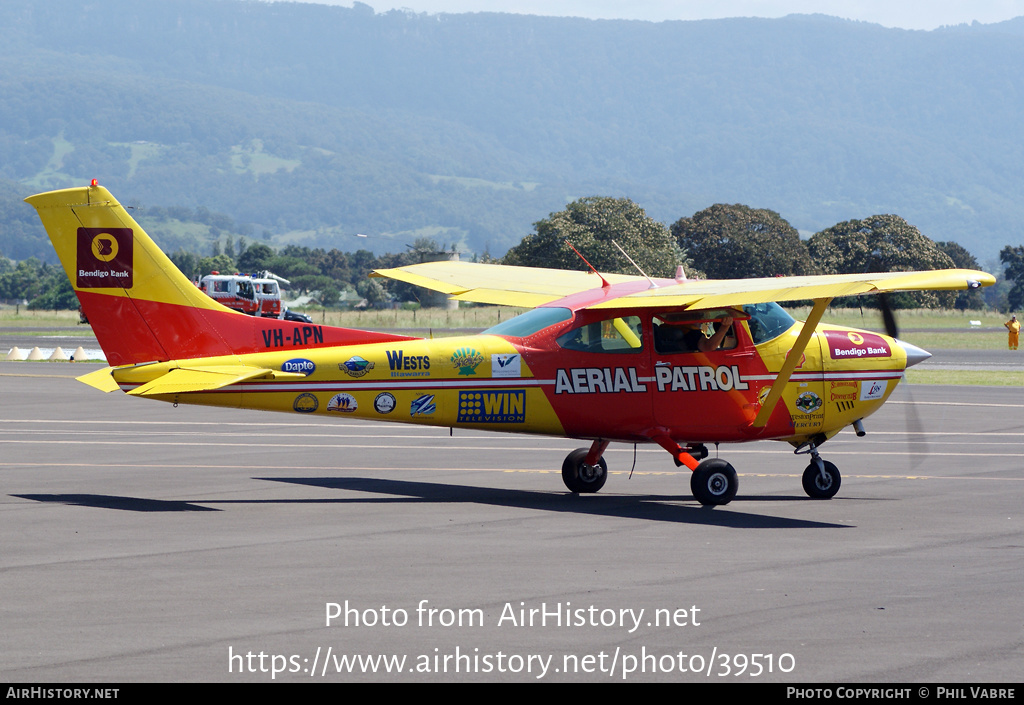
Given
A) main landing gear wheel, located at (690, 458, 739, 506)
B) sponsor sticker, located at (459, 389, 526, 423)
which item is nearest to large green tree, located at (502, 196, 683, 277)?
sponsor sticker, located at (459, 389, 526, 423)

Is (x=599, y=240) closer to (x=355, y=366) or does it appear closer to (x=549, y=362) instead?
(x=549, y=362)

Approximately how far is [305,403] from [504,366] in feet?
7.70

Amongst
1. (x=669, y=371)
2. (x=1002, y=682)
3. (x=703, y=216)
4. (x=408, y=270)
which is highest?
(x=703, y=216)

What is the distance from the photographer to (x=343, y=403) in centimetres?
1348

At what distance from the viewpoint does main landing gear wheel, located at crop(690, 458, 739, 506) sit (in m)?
13.4

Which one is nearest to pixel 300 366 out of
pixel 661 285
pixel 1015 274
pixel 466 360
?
pixel 466 360

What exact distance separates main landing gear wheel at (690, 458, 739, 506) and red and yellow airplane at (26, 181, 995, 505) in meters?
0.02

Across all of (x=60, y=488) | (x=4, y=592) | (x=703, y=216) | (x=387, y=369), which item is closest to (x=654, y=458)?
(x=387, y=369)

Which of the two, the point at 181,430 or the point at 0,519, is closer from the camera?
the point at 0,519

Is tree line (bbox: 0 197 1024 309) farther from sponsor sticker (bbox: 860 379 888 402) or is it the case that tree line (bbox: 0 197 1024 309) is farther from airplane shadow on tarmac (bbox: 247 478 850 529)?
sponsor sticker (bbox: 860 379 888 402)
